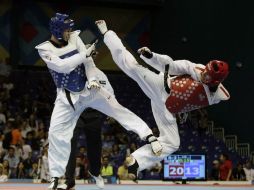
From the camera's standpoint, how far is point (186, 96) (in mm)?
5879

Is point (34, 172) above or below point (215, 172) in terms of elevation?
below

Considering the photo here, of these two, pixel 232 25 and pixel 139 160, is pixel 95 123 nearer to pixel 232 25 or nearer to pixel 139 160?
pixel 139 160

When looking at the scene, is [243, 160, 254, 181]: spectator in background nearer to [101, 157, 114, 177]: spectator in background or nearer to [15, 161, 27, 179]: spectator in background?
[101, 157, 114, 177]: spectator in background

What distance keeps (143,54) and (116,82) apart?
1267 centimetres

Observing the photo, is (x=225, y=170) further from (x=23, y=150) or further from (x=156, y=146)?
(x=156, y=146)

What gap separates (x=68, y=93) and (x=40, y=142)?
293 inches

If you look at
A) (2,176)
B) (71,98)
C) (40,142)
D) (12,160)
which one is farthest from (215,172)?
(71,98)

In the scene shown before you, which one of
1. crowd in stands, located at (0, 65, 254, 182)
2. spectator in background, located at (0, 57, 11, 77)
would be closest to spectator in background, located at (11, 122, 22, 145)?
crowd in stands, located at (0, 65, 254, 182)

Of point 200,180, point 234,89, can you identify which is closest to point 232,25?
point 234,89

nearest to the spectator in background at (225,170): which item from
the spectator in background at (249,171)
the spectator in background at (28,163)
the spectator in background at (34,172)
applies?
the spectator in background at (249,171)

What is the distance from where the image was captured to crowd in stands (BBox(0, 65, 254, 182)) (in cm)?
1172

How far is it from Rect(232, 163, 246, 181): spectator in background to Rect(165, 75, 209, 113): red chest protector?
7.66m

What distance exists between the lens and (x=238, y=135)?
1608cm

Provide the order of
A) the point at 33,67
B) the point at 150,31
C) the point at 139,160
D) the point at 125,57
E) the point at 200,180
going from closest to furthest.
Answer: the point at 139,160
the point at 125,57
the point at 200,180
the point at 33,67
the point at 150,31
